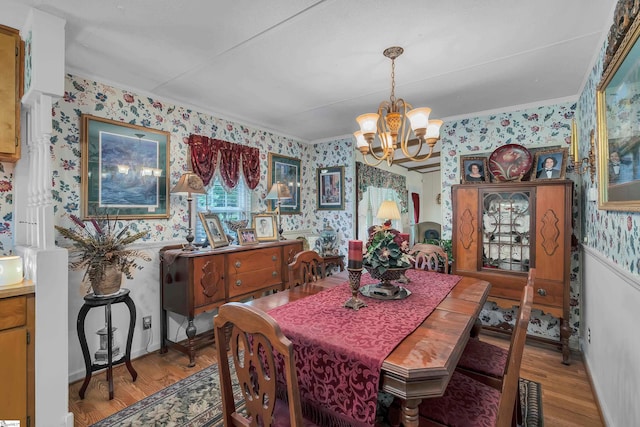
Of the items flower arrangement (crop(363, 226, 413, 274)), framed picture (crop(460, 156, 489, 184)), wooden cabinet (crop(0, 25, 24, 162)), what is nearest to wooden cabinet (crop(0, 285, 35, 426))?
wooden cabinet (crop(0, 25, 24, 162))

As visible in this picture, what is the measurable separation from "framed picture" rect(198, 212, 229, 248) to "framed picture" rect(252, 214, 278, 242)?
468 mm

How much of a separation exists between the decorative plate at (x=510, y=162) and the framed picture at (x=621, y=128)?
111cm

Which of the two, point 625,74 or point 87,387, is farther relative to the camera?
point 87,387

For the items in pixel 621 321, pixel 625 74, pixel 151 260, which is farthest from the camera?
pixel 151 260

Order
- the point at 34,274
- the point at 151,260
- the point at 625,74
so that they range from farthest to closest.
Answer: the point at 151,260 < the point at 34,274 < the point at 625,74

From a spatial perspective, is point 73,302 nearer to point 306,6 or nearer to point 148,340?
point 148,340

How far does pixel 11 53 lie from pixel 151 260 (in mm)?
1753

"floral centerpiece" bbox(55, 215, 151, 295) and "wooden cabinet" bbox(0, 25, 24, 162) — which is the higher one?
"wooden cabinet" bbox(0, 25, 24, 162)

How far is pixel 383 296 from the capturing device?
69.1 inches

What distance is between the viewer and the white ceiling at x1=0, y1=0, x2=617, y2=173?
1.64 metres

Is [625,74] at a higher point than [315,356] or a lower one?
higher

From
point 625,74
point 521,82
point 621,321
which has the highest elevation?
point 521,82

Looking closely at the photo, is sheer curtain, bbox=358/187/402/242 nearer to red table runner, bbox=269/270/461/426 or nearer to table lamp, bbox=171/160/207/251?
→ table lamp, bbox=171/160/207/251

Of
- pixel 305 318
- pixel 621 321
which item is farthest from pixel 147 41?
pixel 621 321
